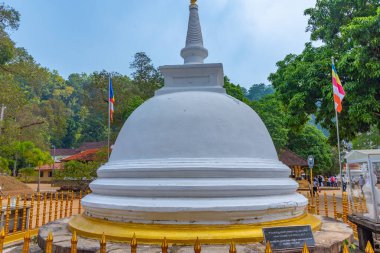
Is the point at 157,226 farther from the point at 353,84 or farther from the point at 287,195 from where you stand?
the point at 353,84

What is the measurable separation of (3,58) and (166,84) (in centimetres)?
1651

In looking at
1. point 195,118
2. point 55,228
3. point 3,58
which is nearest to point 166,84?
point 195,118

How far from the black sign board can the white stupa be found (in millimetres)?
278

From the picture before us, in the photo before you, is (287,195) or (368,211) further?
(368,211)

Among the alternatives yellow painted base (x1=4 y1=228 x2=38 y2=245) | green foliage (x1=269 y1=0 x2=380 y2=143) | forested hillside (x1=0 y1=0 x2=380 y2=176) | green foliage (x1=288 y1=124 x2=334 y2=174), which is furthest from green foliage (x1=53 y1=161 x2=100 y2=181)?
green foliage (x1=288 y1=124 x2=334 y2=174)

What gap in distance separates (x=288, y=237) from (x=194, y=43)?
14.0ft

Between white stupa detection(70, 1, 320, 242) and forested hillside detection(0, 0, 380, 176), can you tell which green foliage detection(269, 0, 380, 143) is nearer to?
forested hillside detection(0, 0, 380, 176)

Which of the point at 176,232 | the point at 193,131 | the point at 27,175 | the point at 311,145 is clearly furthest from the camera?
the point at 27,175

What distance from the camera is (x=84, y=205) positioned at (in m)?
4.95

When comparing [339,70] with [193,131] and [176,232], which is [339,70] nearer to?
[193,131]

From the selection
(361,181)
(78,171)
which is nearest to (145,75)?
(78,171)

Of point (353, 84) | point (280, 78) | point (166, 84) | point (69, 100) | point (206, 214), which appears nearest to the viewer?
point (206, 214)

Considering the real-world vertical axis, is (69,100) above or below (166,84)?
above

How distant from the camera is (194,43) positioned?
648cm
